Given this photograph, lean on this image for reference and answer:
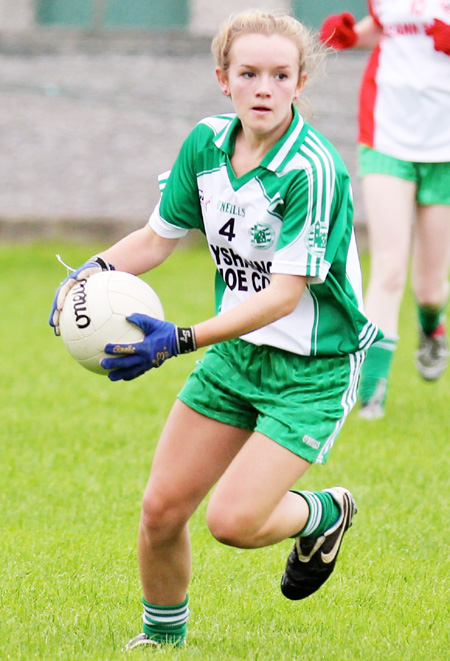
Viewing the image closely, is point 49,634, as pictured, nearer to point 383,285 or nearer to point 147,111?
point 383,285

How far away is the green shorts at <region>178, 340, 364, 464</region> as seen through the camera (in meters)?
3.39

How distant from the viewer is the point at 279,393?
11.4 ft

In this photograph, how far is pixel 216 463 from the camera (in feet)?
11.5

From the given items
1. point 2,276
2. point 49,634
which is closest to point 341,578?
point 49,634

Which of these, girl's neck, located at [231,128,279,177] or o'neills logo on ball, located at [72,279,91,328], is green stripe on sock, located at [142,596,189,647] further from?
girl's neck, located at [231,128,279,177]

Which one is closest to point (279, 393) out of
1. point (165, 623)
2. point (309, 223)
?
point (309, 223)

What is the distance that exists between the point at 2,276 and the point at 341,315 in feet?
30.9

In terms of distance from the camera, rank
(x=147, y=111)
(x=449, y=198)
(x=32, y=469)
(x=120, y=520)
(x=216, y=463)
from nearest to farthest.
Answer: (x=216, y=463), (x=120, y=520), (x=32, y=469), (x=449, y=198), (x=147, y=111)

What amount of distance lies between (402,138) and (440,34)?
58 cm

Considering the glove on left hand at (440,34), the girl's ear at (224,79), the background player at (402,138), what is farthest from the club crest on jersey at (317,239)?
the glove on left hand at (440,34)

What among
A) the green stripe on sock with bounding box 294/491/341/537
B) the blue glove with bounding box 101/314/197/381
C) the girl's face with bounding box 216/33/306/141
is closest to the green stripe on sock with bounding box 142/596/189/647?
the green stripe on sock with bounding box 294/491/341/537

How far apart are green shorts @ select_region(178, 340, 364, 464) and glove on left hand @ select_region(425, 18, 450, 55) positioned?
3.13 metres

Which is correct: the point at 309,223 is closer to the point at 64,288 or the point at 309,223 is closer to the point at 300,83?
the point at 300,83

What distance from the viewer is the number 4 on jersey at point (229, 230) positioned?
344 cm
